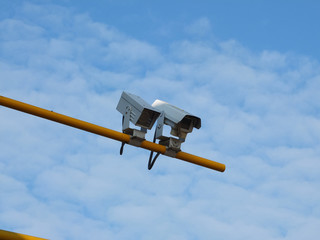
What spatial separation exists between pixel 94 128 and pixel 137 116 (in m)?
1.02

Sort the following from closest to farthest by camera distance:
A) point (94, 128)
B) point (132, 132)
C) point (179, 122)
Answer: point (94, 128) < point (132, 132) < point (179, 122)

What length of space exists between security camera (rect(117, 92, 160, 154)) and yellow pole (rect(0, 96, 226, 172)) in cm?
14

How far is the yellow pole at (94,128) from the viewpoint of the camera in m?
8.17

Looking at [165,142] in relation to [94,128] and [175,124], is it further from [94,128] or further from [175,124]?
[94,128]

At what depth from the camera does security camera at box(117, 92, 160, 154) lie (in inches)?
359

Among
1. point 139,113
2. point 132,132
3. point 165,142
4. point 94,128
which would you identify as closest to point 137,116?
point 139,113

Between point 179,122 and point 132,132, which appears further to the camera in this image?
point 179,122

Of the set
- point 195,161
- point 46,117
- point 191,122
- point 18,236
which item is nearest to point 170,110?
point 191,122

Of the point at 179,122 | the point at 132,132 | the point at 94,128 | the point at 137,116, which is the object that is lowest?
the point at 94,128

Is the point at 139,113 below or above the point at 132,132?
above

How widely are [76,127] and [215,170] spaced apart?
8.60 feet

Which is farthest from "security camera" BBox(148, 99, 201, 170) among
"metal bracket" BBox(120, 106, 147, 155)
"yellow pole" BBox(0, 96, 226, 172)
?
"metal bracket" BBox(120, 106, 147, 155)

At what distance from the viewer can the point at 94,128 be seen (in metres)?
8.58

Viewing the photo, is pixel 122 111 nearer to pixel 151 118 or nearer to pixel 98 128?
pixel 151 118
